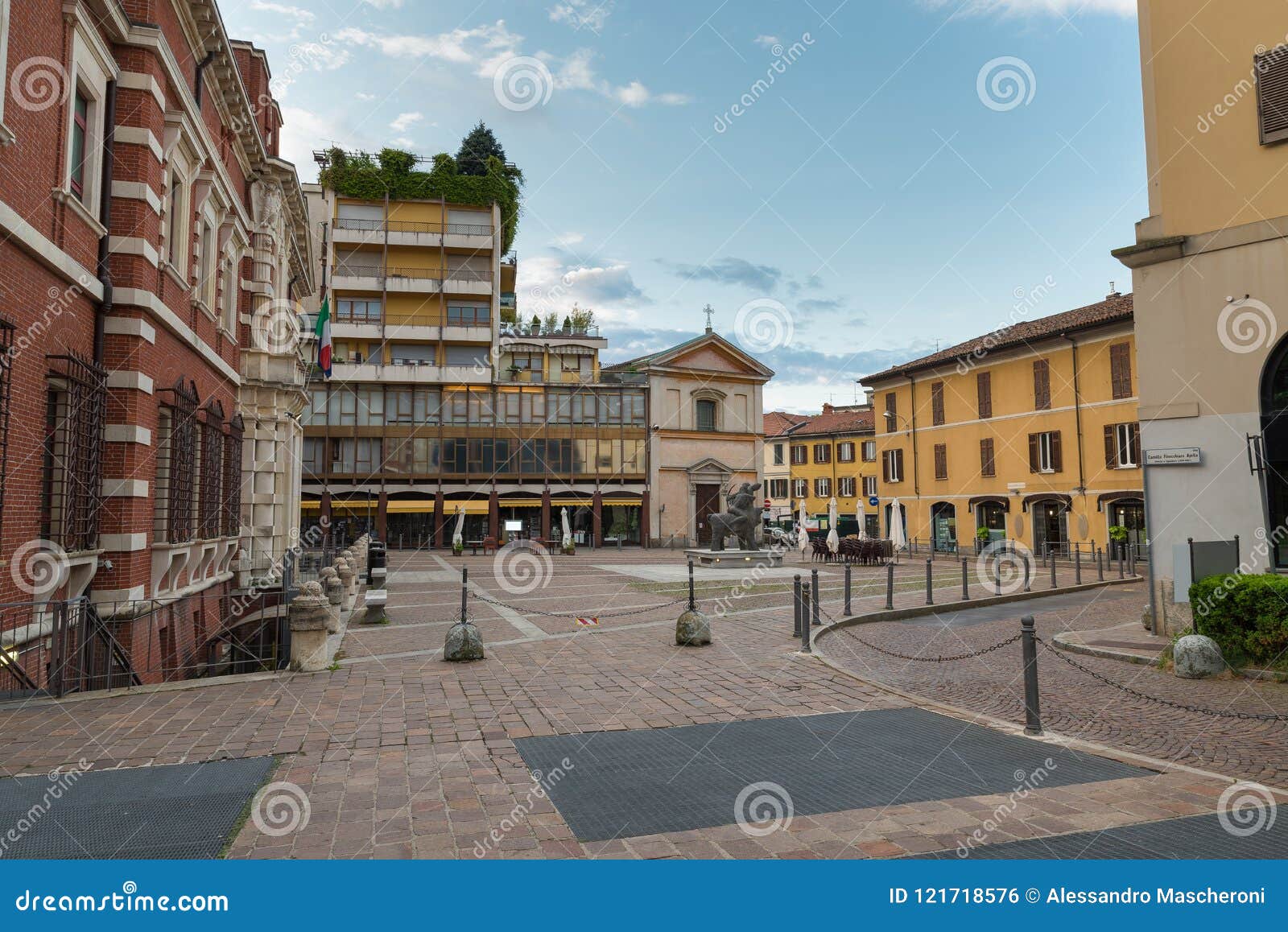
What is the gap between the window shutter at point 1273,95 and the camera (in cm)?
1068

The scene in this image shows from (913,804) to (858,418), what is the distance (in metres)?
57.6

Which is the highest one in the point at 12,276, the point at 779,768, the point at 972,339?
the point at 972,339

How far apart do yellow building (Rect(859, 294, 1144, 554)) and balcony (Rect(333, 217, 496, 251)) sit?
78.9ft

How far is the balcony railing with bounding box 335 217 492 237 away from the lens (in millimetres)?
44469

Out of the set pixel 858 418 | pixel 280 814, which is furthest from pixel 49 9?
pixel 858 418

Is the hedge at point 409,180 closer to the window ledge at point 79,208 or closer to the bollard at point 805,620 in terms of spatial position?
the window ledge at point 79,208

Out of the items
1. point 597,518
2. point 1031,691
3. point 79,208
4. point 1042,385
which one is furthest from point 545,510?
point 1031,691

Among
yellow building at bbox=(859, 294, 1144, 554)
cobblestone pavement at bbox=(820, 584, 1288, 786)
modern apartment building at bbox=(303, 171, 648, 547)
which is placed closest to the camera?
cobblestone pavement at bbox=(820, 584, 1288, 786)

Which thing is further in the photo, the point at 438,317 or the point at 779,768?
the point at 438,317

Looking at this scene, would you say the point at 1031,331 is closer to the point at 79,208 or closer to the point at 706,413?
the point at 706,413

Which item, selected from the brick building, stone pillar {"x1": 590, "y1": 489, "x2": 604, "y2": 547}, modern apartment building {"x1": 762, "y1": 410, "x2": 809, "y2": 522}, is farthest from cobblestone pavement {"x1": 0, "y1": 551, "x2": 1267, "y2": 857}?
modern apartment building {"x1": 762, "y1": 410, "x2": 809, "y2": 522}

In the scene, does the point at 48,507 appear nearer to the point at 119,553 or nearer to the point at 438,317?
the point at 119,553

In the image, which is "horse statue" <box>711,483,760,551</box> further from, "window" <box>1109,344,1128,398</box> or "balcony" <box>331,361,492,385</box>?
"balcony" <box>331,361,492,385</box>

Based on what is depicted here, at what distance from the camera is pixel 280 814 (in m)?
4.84
